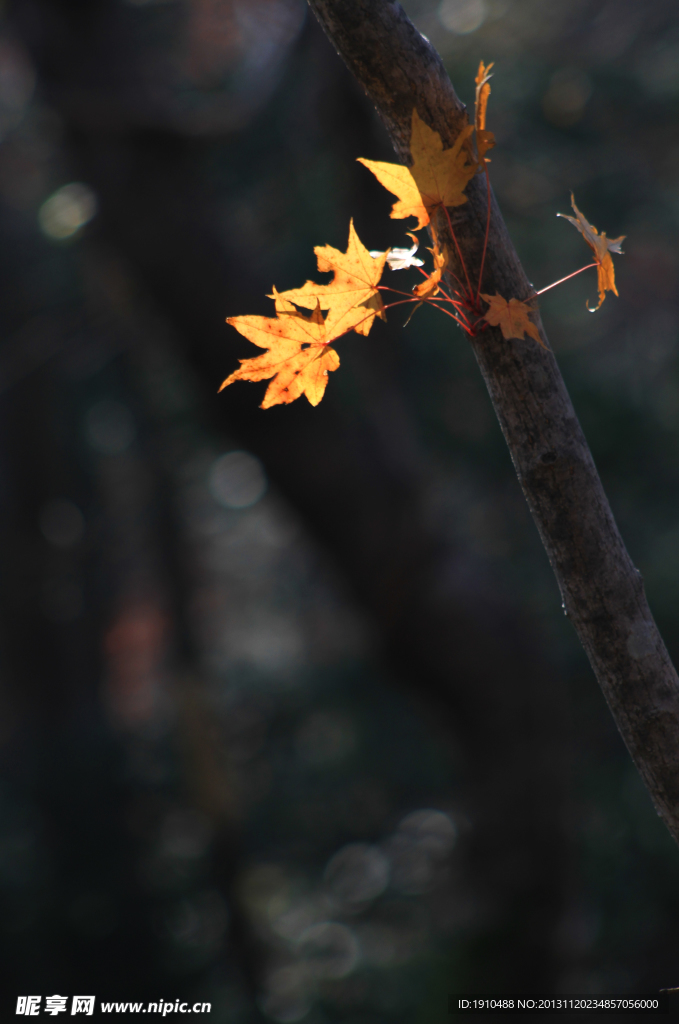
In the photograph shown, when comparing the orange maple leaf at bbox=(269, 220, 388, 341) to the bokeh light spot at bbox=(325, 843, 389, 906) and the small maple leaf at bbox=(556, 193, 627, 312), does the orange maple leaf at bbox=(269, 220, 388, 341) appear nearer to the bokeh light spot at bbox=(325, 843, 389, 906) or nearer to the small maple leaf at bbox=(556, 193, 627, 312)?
the small maple leaf at bbox=(556, 193, 627, 312)

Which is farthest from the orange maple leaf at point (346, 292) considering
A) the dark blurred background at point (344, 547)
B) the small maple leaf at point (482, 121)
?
the dark blurred background at point (344, 547)

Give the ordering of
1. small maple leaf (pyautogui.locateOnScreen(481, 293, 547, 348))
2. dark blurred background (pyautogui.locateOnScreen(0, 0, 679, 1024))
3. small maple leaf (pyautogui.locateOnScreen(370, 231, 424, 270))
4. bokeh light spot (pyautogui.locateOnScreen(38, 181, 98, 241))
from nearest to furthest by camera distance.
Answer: small maple leaf (pyautogui.locateOnScreen(481, 293, 547, 348)) < small maple leaf (pyautogui.locateOnScreen(370, 231, 424, 270)) < dark blurred background (pyautogui.locateOnScreen(0, 0, 679, 1024)) < bokeh light spot (pyautogui.locateOnScreen(38, 181, 98, 241))

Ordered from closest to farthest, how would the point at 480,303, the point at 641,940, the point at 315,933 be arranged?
the point at 480,303, the point at 641,940, the point at 315,933

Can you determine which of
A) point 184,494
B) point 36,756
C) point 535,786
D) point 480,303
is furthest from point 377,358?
point 184,494

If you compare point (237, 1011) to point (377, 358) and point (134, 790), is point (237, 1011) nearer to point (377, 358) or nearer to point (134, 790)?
point (134, 790)

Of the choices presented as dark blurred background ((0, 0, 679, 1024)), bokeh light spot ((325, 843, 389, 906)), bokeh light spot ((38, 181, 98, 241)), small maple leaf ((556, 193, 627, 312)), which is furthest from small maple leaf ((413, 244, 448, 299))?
bokeh light spot ((325, 843, 389, 906))

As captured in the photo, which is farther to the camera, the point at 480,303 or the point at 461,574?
the point at 461,574

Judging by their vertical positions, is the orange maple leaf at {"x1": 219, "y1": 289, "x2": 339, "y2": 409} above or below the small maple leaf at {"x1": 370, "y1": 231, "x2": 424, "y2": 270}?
below

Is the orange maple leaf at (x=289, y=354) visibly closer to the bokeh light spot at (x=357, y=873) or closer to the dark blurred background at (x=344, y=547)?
the dark blurred background at (x=344, y=547)

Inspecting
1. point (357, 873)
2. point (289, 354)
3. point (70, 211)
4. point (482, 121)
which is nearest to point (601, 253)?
point (482, 121)
